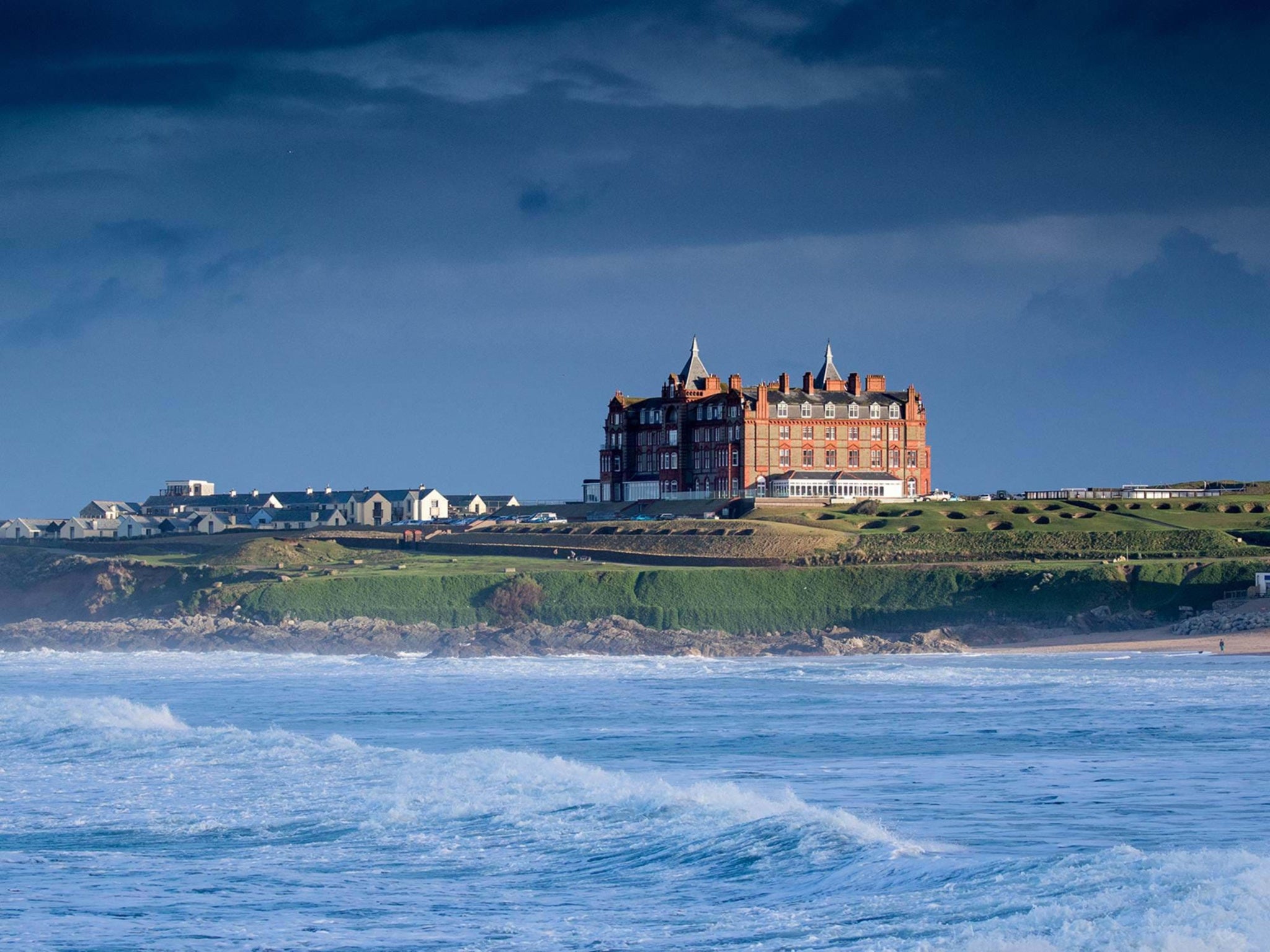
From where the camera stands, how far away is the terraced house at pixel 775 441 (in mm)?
95500

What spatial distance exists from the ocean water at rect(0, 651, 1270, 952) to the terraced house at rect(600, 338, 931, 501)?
176 feet

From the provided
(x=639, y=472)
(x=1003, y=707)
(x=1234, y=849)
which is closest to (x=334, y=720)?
(x=1003, y=707)

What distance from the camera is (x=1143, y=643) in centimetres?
5344

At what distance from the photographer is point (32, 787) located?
27969mm

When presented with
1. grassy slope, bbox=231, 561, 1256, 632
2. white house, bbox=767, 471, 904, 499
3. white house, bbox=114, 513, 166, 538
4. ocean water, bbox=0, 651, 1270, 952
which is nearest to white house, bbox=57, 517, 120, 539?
white house, bbox=114, 513, 166, 538

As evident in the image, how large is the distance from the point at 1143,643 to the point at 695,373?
55353 mm

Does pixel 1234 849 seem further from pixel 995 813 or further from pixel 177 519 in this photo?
pixel 177 519

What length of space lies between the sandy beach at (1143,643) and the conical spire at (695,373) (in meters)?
49.9

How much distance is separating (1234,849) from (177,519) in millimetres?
114985

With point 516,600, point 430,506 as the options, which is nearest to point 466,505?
point 430,506

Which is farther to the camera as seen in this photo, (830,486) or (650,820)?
(830,486)

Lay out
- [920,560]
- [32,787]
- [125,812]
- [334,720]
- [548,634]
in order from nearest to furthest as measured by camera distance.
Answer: [125,812] → [32,787] → [334,720] → [548,634] → [920,560]

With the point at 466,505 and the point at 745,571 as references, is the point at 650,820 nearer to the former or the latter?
the point at 745,571

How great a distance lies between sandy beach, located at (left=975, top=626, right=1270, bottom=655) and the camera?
51688 millimetres
